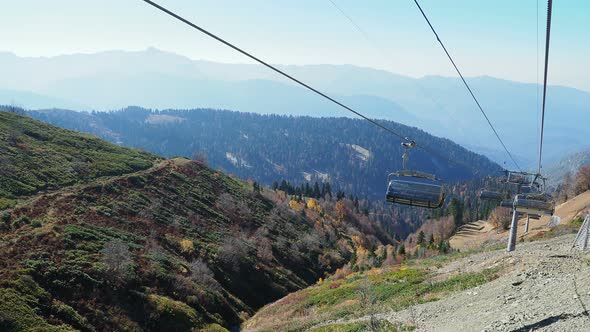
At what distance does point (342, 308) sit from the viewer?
30109 millimetres

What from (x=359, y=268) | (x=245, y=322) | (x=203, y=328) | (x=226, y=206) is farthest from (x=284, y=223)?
(x=203, y=328)

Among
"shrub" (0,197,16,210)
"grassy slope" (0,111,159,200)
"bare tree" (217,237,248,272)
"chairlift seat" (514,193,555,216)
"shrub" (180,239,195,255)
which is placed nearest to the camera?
"chairlift seat" (514,193,555,216)

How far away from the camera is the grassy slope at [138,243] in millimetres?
36719

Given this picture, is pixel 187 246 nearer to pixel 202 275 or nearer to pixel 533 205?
pixel 202 275

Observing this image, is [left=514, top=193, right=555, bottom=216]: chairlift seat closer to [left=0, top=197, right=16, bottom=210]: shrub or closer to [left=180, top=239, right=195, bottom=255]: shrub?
[left=180, top=239, right=195, bottom=255]: shrub

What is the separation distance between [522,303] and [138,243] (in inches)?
1893

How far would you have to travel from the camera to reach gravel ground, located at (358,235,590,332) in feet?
47.1

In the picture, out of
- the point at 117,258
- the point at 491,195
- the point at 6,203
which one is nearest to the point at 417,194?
the point at 491,195

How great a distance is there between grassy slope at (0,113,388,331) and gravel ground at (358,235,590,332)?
26.0 metres

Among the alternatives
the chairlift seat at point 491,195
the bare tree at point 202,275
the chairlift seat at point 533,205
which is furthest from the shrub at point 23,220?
the chairlift seat at point 533,205

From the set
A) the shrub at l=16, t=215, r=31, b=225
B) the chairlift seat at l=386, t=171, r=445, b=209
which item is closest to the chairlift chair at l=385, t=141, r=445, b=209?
the chairlift seat at l=386, t=171, r=445, b=209

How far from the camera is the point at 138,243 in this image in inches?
2173

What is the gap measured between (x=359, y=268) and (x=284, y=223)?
33.9 metres

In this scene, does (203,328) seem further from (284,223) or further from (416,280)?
(284,223)
